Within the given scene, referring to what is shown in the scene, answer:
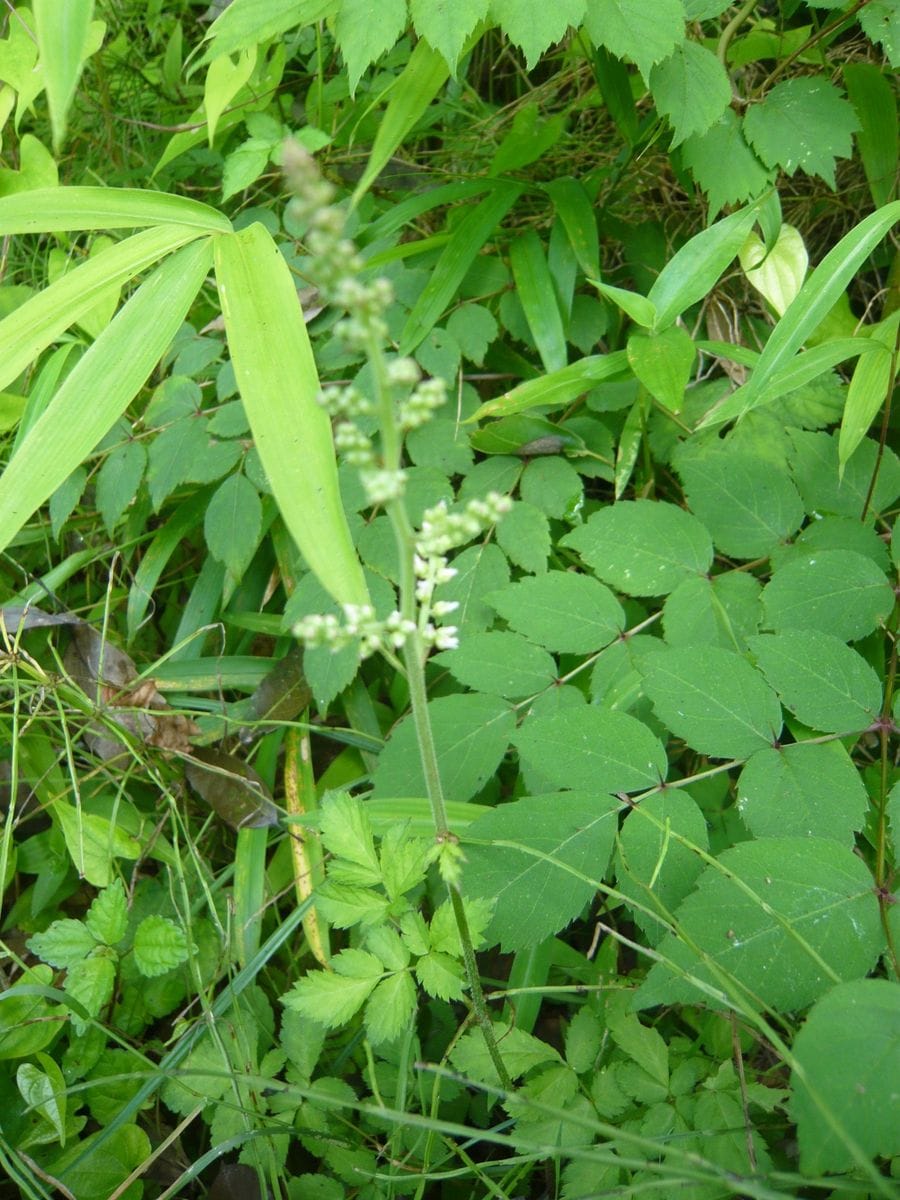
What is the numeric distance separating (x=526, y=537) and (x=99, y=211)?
A: 2.94 feet

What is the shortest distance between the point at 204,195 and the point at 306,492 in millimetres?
1597

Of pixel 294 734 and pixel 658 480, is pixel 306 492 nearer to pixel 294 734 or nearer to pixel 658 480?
pixel 294 734

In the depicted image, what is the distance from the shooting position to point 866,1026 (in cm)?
87

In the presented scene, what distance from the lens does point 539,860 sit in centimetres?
112

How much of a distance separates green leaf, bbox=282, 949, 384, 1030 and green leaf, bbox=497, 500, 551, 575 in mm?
685

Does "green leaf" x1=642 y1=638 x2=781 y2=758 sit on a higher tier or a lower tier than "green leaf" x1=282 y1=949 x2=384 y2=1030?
higher

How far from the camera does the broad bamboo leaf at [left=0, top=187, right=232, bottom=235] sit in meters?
1.46

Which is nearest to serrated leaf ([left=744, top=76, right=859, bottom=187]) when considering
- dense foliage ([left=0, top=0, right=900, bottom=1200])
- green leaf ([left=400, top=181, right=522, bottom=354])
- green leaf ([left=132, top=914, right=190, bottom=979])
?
dense foliage ([left=0, top=0, right=900, bottom=1200])

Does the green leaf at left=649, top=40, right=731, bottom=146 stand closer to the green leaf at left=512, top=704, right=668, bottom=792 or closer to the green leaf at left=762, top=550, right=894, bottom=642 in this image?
the green leaf at left=762, top=550, right=894, bottom=642

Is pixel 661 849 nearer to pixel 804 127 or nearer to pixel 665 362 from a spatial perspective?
pixel 665 362

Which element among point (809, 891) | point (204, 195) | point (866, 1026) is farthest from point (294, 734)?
point (204, 195)

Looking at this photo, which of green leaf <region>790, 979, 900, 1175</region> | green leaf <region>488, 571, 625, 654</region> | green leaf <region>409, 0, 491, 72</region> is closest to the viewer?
green leaf <region>790, 979, 900, 1175</region>

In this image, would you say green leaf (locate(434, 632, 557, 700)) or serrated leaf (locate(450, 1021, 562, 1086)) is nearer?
serrated leaf (locate(450, 1021, 562, 1086))

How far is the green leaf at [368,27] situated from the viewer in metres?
1.33
